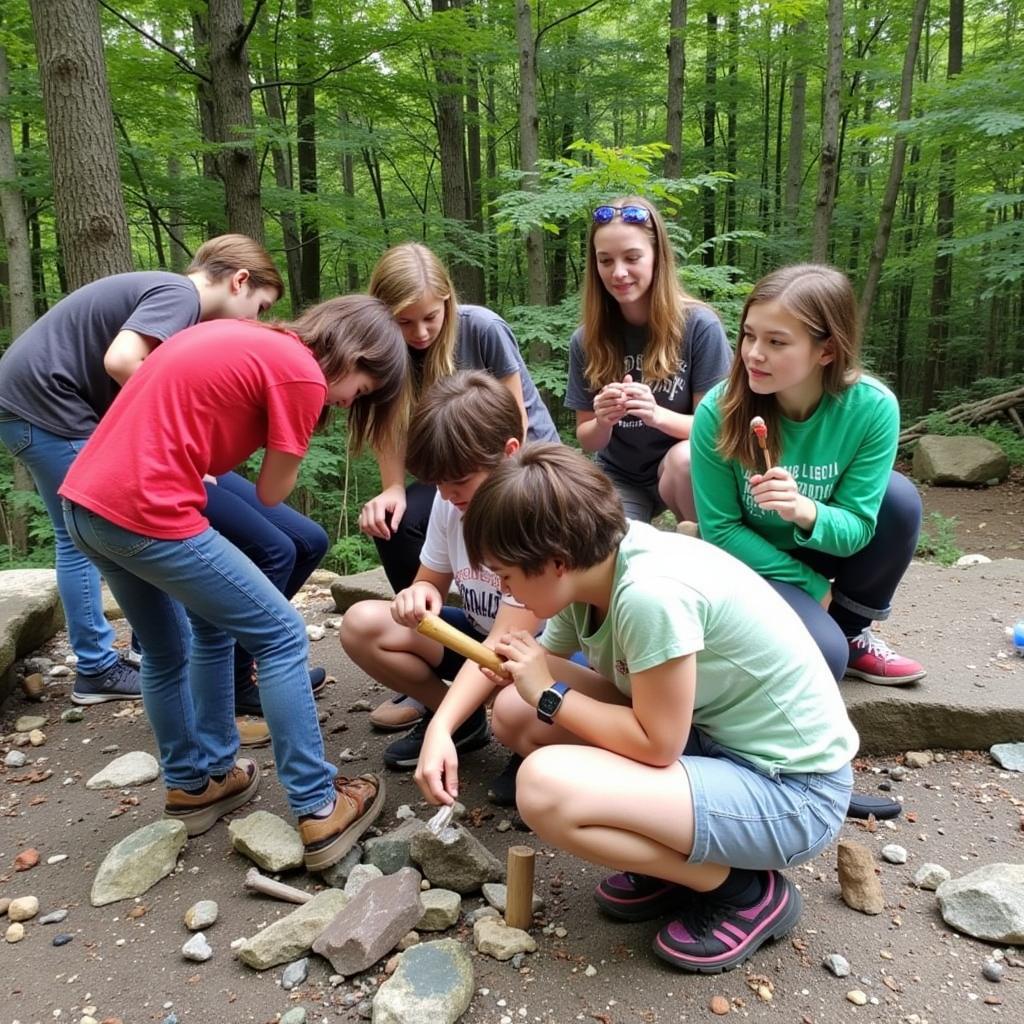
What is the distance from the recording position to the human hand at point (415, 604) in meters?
1.98

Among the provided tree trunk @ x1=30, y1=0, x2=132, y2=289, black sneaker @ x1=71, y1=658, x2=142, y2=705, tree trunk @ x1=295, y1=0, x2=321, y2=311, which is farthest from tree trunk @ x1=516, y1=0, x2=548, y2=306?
black sneaker @ x1=71, y1=658, x2=142, y2=705

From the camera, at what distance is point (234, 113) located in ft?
17.6

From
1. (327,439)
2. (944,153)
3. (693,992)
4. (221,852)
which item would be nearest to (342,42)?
(327,439)

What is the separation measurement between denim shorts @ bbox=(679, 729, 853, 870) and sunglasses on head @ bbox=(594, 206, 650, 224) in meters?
1.90

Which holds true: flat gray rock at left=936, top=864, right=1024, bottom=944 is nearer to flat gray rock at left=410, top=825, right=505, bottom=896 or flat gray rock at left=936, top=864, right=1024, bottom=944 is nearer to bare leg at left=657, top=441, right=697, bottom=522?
flat gray rock at left=410, top=825, right=505, bottom=896

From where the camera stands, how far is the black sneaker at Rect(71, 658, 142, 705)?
2.88 meters

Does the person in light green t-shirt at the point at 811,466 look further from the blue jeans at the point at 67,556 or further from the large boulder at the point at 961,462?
the large boulder at the point at 961,462

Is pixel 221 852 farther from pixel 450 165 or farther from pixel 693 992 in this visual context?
pixel 450 165

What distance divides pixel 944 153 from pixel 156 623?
11.6 m

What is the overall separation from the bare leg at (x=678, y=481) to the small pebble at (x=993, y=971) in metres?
1.46

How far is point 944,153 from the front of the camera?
33.1ft

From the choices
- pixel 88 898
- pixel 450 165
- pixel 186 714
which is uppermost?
pixel 450 165

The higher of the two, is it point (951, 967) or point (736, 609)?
point (736, 609)

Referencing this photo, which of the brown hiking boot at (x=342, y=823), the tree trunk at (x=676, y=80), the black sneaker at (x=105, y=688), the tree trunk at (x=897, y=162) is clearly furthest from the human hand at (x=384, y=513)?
the tree trunk at (x=897, y=162)
